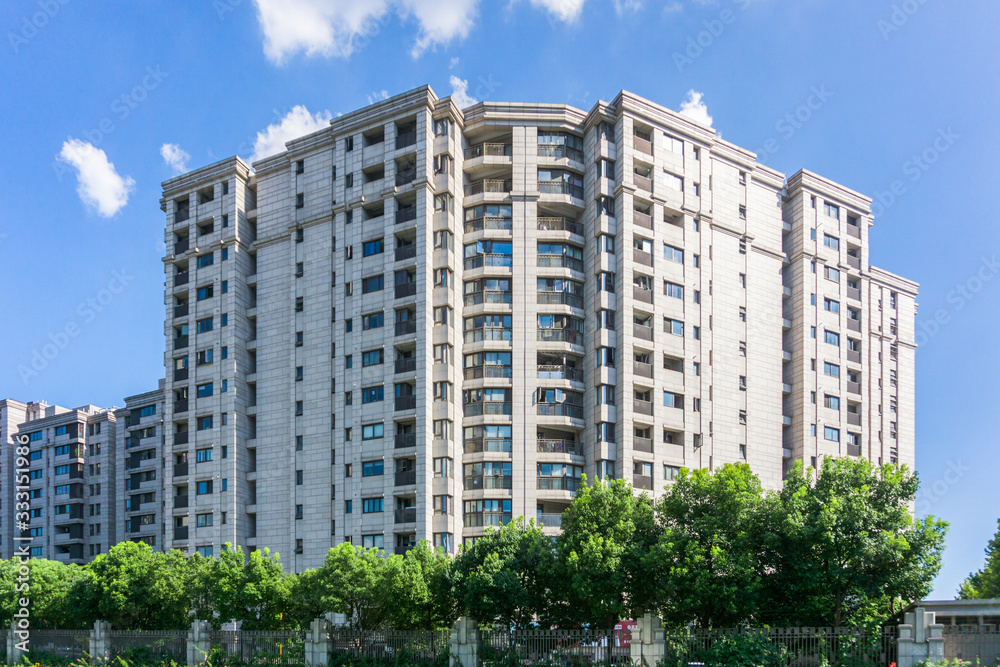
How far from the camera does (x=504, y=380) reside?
166 feet

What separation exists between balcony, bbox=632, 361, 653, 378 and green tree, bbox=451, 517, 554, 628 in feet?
54.1

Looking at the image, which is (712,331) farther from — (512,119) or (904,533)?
(904,533)

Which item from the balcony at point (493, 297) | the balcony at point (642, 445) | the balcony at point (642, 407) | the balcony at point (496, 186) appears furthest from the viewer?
the balcony at point (496, 186)

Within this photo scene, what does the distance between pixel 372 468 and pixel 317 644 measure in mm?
15220

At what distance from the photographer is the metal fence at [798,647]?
91.7ft

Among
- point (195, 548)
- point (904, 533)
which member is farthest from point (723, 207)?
point (195, 548)

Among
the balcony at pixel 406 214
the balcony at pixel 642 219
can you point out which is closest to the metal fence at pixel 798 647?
the balcony at pixel 642 219

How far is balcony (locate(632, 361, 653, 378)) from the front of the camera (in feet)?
165

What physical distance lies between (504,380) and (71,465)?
6073 cm

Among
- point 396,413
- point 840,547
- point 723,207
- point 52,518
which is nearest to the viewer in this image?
point 840,547

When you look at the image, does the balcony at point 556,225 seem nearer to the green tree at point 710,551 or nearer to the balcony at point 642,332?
the balcony at point 642,332

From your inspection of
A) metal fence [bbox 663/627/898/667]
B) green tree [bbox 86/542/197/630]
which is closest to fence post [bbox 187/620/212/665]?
green tree [bbox 86/542/197/630]

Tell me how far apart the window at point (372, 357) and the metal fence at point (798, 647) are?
28.3 m

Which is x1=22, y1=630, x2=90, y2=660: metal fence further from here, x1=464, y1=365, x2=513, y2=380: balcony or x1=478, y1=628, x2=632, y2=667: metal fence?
x1=464, y1=365, x2=513, y2=380: balcony
